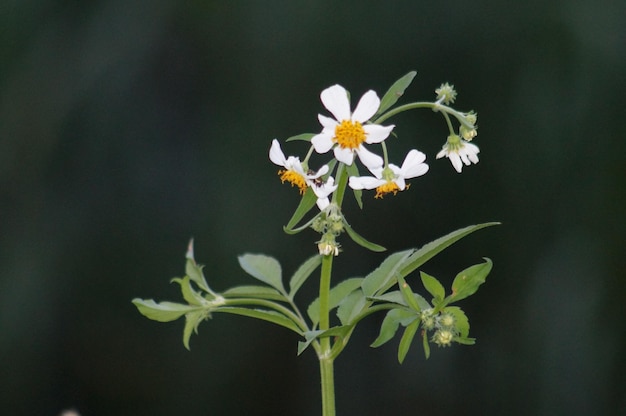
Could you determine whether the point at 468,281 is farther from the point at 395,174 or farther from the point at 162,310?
the point at 162,310

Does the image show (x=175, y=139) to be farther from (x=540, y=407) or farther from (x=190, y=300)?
(x=190, y=300)

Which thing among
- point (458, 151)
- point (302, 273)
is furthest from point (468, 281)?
point (302, 273)

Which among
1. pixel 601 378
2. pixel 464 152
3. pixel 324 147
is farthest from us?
pixel 601 378

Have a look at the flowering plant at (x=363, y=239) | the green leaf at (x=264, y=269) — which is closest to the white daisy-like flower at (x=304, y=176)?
the flowering plant at (x=363, y=239)

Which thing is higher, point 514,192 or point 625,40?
point 625,40

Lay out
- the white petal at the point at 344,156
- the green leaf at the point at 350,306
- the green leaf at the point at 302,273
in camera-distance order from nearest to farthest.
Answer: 1. the white petal at the point at 344,156
2. the green leaf at the point at 350,306
3. the green leaf at the point at 302,273

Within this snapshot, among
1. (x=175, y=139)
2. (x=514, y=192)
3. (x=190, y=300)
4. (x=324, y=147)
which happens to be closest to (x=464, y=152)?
(x=324, y=147)

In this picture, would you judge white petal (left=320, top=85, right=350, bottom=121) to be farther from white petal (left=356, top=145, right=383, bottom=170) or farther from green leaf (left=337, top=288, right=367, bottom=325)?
green leaf (left=337, top=288, right=367, bottom=325)

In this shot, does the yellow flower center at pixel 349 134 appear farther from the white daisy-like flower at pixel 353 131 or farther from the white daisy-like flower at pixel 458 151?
the white daisy-like flower at pixel 458 151
